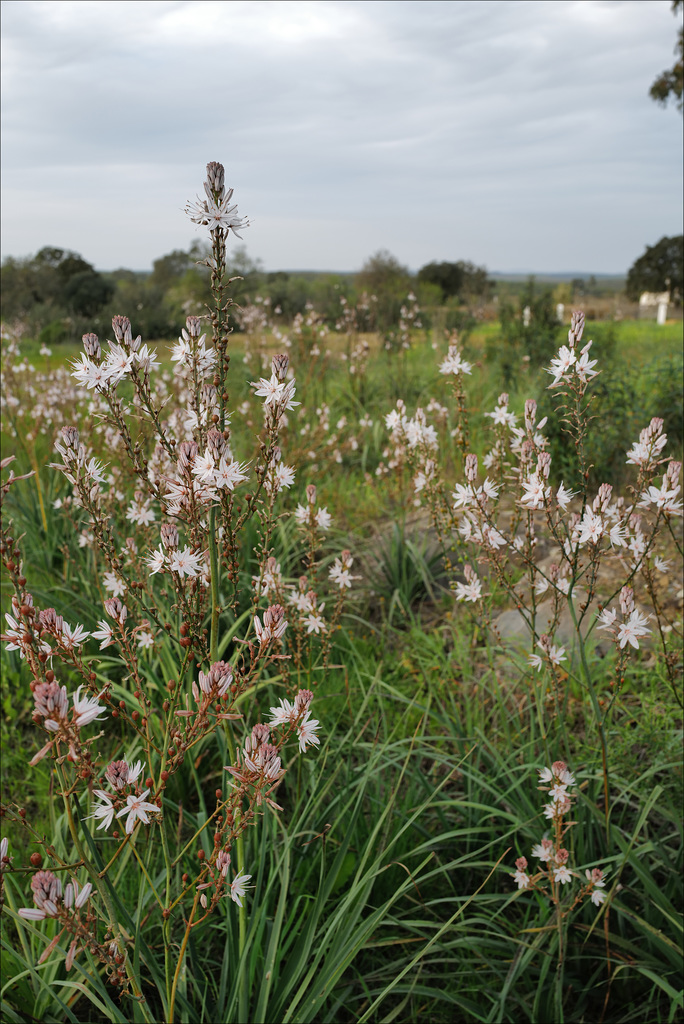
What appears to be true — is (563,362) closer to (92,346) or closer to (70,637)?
(92,346)

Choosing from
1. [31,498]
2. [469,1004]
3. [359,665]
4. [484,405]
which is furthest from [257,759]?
[484,405]

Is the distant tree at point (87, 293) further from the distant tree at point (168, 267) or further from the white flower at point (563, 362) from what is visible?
the white flower at point (563, 362)

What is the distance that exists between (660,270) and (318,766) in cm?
5190

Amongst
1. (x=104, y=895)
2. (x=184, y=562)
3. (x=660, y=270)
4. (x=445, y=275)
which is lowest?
(x=104, y=895)

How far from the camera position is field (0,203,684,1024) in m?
1.43

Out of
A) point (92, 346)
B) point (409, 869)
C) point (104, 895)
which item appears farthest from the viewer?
point (409, 869)

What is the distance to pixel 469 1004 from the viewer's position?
2031 millimetres

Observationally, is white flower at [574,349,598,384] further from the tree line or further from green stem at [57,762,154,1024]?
the tree line

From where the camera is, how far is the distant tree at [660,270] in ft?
151

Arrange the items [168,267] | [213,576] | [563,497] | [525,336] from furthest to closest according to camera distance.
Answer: [168,267], [525,336], [563,497], [213,576]

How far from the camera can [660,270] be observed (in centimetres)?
4684

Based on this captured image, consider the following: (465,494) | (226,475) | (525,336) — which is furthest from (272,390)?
(525,336)

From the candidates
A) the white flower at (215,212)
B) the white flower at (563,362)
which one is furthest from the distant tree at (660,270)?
the white flower at (215,212)

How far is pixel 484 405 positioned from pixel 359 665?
5.00m
